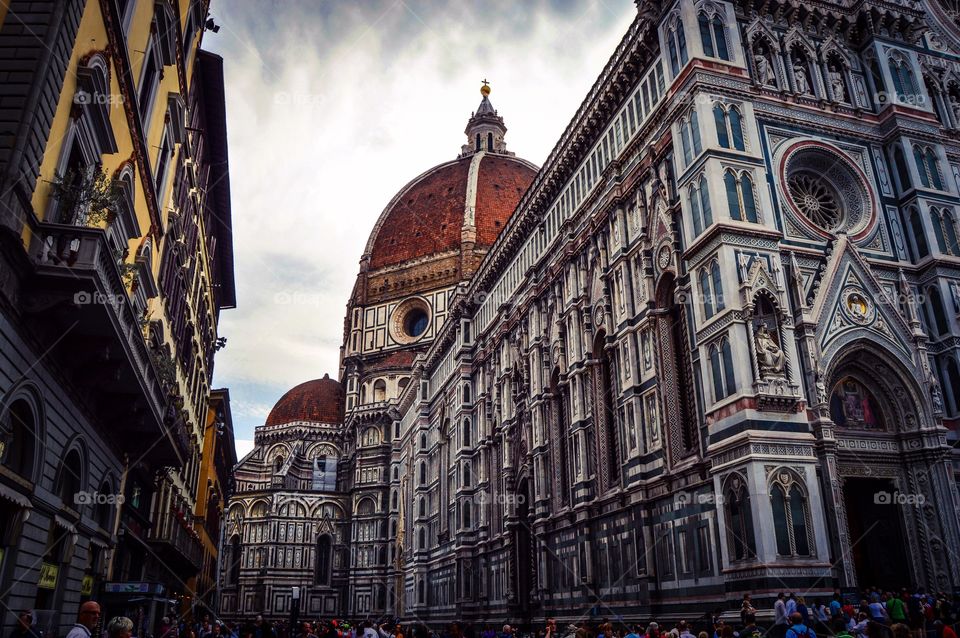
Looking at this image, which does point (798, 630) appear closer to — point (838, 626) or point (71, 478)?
point (838, 626)

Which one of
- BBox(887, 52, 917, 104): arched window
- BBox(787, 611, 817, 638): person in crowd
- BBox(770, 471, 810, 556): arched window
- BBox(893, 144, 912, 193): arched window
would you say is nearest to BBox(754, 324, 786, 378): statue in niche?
BBox(770, 471, 810, 556): arched window

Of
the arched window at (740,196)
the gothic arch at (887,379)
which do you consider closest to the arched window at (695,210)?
the arched window at (740,196)

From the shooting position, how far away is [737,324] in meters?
22.1

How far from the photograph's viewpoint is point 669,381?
84.4 feet

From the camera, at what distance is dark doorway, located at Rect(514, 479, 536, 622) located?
37.4 m

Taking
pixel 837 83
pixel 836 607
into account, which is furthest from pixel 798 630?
pixel 837 83

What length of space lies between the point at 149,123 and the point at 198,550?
34139mm

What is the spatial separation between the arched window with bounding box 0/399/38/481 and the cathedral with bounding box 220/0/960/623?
55.6ft

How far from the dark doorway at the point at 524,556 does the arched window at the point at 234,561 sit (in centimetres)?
5523

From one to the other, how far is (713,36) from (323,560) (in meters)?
69.1

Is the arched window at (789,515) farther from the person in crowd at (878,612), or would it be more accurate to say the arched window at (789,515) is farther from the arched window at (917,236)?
the arched window at (917,236)

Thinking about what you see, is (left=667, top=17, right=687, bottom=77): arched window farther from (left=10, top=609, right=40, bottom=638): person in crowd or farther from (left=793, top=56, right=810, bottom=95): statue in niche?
(left=10, top=609, right=40, bottom=638): person in crowd

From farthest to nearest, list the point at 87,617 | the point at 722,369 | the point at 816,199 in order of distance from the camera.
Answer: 1. the point at 816,199
2. the point at 722,369
3. the point at 87,617

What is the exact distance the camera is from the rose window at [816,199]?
87.0 ft
